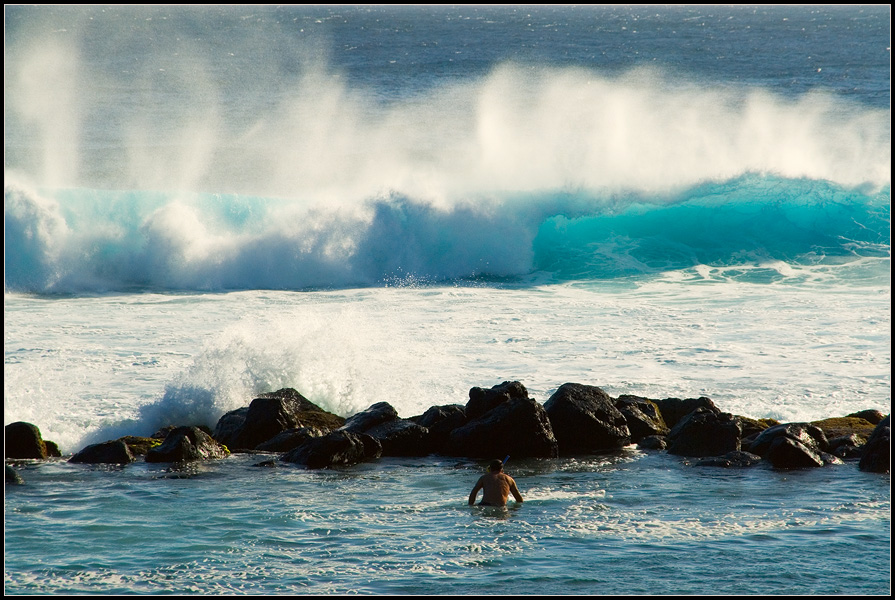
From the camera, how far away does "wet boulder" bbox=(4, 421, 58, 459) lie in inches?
425

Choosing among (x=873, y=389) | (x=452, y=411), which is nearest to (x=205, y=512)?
(x=452, y=411)

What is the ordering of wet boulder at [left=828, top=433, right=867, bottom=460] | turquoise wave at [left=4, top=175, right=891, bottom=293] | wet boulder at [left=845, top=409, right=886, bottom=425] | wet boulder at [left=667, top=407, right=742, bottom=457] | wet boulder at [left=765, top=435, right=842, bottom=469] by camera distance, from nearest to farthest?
1. wet boulder at [left=765, top=435, right=842, bottom=469]
2. wet boulder at [left=828, top=433, right=867, bottom=460]
3. wet boulder at [left=667, top=407, right=742, bottom=457]
4. wet boulder at [left=845, top=409, right=886, bottom=425]
5. turquoise wave at [left=4, top=175, right=891, bottom=293]

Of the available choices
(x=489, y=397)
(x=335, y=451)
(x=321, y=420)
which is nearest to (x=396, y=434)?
(x=335, y=451)

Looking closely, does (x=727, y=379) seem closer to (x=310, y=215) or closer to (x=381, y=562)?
(x=381, y=562)

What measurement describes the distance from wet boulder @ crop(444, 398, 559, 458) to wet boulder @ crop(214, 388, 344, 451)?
6.09 ft

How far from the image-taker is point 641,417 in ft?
39.1

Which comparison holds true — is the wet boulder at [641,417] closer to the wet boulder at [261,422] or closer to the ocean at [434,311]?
the ocean at [434,311]

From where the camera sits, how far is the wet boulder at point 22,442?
425 inches

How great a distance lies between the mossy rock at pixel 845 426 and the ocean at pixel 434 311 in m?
0.65

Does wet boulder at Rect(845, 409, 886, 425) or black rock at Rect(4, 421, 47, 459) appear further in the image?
wet boulder at Rect(845, 409, 886, 425)

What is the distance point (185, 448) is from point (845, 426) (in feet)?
25.3

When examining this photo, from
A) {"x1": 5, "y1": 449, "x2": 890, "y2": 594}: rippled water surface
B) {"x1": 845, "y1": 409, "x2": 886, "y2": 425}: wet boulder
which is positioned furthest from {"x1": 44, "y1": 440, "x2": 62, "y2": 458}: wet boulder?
{"x1": 845, "y1": 409, "x2": 886, "y2": 425}: wet boulder

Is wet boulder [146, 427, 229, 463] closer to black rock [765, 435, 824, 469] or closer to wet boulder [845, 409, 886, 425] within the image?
black rock [765, 435, 824, 469]

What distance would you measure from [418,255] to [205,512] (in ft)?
52.3
